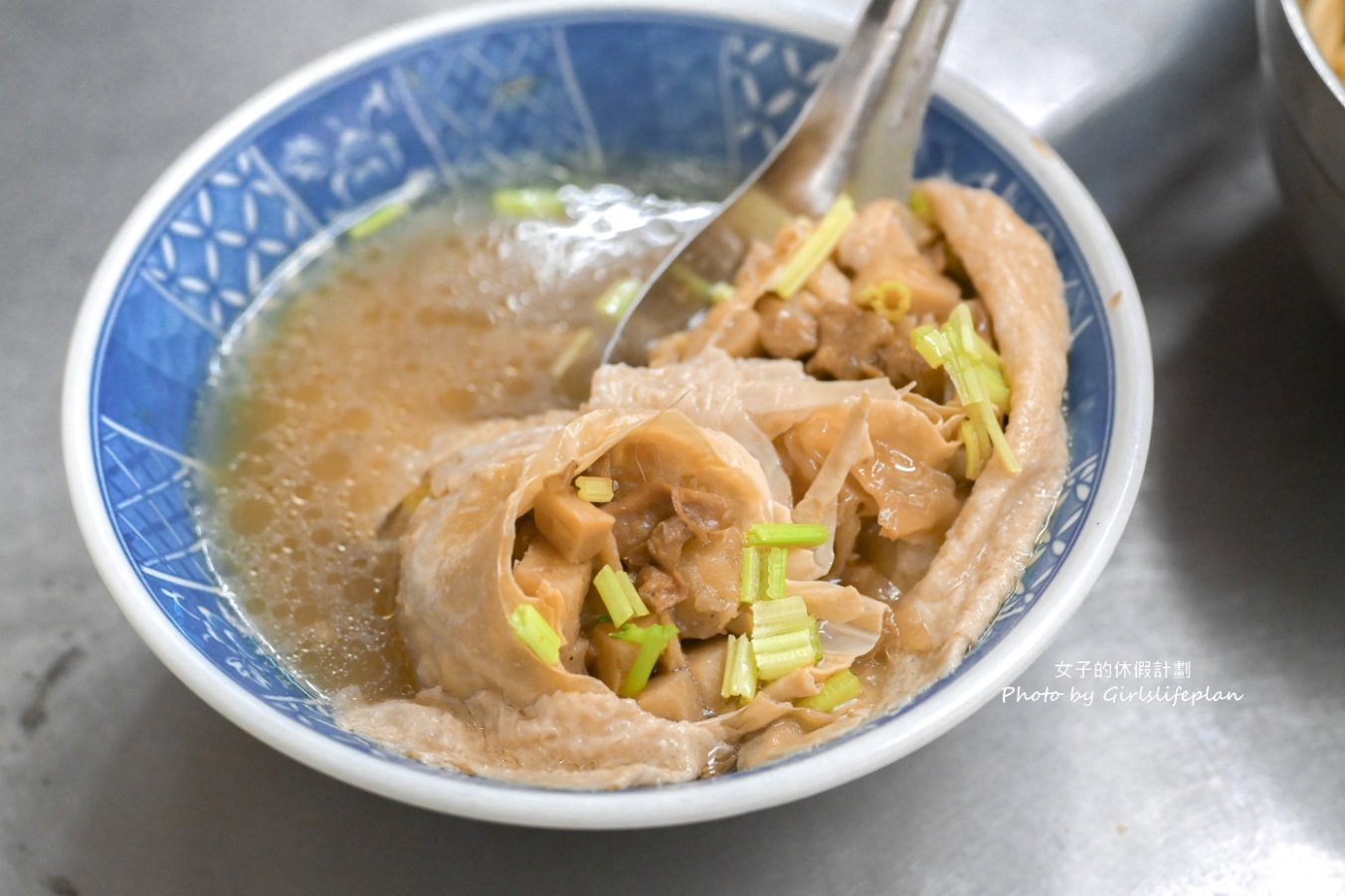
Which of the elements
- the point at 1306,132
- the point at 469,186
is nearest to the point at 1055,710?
the point at 1306,132

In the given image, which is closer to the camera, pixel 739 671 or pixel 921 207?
pixel 739 671

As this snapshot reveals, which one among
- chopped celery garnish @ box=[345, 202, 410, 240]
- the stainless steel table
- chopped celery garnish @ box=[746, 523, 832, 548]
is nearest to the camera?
chopped celery garnish @ box=[746, 523, 832, 548]

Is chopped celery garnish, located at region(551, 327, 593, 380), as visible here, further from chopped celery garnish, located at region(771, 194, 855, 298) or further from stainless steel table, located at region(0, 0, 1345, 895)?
stainless steel table, located at region(0, 0, 1345, 895)

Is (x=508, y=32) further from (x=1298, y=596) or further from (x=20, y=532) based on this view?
(x=1298, y=596)

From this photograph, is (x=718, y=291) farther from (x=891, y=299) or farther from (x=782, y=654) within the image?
(x=782, y=654)

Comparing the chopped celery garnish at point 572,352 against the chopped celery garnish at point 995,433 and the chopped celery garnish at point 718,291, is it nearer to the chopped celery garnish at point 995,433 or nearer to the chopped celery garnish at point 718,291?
the chopped celery garnish at point 718,291

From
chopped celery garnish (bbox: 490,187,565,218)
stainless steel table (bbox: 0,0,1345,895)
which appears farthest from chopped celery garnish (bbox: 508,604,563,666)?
chopped celery garnish (bbox: 490,187,565,218)

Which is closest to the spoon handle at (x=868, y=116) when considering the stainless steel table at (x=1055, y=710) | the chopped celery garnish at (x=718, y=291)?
the chopped celery garnish at (x=718, y=291)
